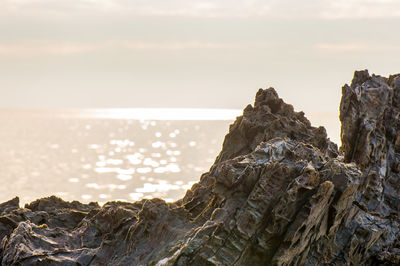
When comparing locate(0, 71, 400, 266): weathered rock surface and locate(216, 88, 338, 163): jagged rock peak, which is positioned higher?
locate(216, 88, 338, 163): jagged rock peak

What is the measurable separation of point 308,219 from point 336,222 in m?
3.57

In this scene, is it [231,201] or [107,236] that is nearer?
[231,201]

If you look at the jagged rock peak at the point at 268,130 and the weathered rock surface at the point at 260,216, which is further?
the jagged rock peak at the point at 268,130

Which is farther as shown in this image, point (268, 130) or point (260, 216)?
point (268, 130)

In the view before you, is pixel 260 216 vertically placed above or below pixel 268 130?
below

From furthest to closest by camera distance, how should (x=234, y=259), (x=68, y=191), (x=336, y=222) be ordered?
(x=68, y=191) → (x=336, y=222) → (x=234, y=259)

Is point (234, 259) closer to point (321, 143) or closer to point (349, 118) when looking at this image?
point (321, 143)

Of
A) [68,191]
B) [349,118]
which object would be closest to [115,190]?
[68,191]

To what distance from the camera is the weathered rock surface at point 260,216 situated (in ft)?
78.1

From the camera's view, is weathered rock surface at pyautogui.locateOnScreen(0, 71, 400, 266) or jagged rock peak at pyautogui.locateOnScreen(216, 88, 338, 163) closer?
weathered rock surface at pyautogui.locateOnScreen(0, 71, 400, 266)

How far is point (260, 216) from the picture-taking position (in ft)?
78.3

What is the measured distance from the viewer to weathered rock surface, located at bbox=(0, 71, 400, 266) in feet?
78.1

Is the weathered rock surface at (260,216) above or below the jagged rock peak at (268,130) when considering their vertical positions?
below

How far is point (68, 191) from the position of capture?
548 ft
